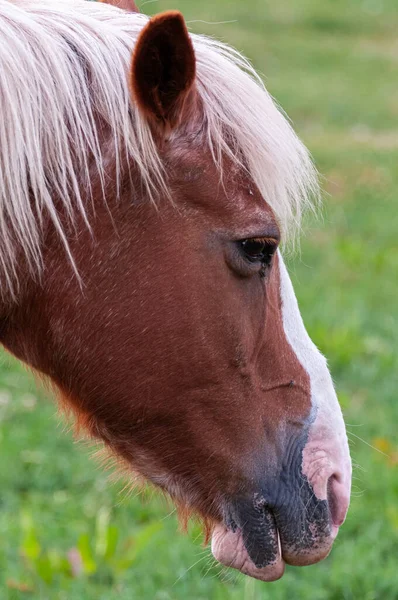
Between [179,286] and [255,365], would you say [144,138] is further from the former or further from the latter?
[255,365]

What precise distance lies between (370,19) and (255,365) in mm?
15474

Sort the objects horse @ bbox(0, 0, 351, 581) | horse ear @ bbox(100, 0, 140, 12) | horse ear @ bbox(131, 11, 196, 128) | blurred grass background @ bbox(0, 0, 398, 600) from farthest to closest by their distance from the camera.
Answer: blurred grass background @ bbox(0, 0, 398, 600) → horse ear @ bbox(100, 0, 140, 12) → horse @ bbox(0, 0, 351, 581) → horse ear @ bbox(131, 11, 196, 128)

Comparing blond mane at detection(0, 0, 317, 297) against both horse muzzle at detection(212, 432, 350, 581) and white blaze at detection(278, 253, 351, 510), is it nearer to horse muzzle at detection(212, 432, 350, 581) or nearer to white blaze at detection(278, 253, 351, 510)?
white blaze at detection(278, 253, 351, 510)

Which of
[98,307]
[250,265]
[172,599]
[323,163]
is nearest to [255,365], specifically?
[250,265]

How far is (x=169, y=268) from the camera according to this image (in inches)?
80.6

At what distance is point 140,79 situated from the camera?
1.97 metres

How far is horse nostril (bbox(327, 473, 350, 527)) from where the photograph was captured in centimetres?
226

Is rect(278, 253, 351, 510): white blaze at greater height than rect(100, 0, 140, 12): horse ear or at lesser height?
lesser

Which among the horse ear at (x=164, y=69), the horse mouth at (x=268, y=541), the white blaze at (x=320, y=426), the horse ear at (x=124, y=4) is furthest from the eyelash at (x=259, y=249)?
the horse ear at (x=124, y=4)

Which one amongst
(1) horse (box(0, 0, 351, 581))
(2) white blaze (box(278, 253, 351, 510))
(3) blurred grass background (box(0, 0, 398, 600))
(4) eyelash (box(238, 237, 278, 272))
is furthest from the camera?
(3) blurred grass background (box(0, 0, 398, 600))

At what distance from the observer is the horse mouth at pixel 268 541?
226 cm

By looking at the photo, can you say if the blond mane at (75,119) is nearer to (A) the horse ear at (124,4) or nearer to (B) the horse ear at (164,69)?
(B) the horse ear at (164,69)

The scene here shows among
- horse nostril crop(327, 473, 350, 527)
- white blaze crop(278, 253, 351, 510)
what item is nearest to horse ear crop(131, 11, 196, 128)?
white blaze crop(278, 253, 351, 510)

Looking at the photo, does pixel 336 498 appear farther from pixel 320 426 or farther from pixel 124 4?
pixel 124 4
